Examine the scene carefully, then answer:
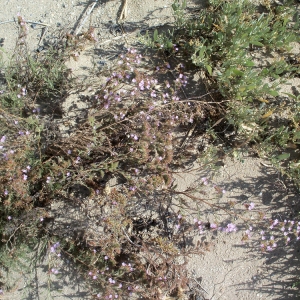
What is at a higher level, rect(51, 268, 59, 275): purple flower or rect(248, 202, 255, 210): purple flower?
rect(248, 202, 255, 210): purple flower

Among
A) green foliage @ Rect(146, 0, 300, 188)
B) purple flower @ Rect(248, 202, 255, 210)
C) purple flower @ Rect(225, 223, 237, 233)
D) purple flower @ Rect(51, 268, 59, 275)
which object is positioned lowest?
purple flower @ Rect(51, 268, 59, 275)

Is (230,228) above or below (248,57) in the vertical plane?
below

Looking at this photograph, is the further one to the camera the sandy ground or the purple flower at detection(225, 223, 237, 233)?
the sandy ground

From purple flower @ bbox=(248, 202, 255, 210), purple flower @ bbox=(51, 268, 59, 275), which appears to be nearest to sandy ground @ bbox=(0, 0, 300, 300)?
purple flower @ bbox=(248, 202, 255, 210)

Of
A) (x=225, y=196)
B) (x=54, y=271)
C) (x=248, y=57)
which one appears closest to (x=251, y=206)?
(x=225, y=196)

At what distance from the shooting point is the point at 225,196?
4.09m

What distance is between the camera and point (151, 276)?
3729 mm

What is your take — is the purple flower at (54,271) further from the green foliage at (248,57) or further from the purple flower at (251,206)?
the green foliage at (248,57)

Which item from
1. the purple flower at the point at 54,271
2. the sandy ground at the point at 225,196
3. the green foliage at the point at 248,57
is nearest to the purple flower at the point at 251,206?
the sandy ground at the point at 225,196

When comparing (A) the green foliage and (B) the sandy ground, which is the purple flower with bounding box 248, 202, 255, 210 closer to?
(B) the sandy ground

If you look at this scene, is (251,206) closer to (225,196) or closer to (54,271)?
(225,196)

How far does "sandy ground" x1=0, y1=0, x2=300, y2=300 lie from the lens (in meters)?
4.05

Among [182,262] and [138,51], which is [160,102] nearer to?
[138,51]

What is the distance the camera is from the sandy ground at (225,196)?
4.05 m
